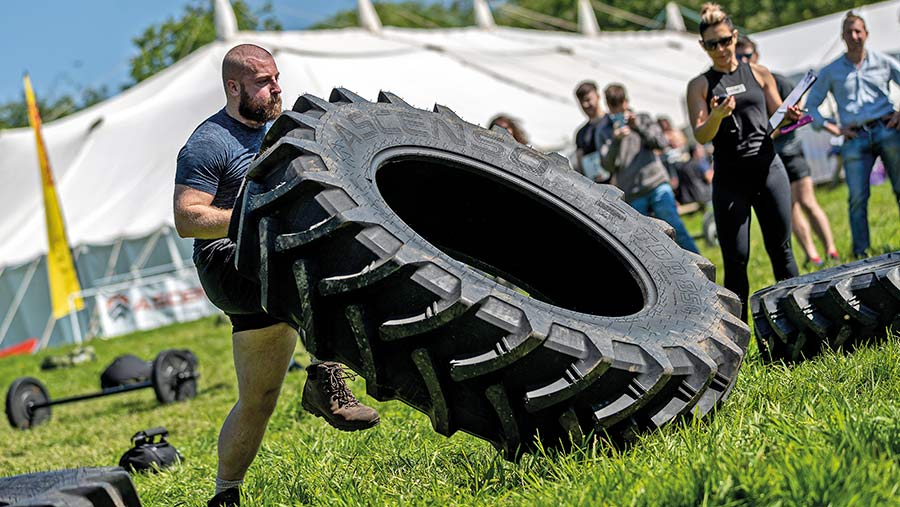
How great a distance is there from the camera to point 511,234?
4.41 meters

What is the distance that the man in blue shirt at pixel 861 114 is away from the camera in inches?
301

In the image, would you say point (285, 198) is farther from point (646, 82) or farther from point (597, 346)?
point (646, 82)

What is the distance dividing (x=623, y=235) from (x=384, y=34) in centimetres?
2081

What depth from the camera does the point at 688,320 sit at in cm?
354

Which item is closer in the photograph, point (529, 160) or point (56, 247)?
point (529, 160)

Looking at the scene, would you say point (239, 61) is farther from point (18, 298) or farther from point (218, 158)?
point (18, 298)

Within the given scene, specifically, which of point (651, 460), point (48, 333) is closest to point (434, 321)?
point (651, 460)

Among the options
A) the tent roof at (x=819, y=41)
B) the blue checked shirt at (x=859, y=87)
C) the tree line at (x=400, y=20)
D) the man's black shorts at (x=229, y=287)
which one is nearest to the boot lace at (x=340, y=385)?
the man's black shorts at (x=229, y=287)

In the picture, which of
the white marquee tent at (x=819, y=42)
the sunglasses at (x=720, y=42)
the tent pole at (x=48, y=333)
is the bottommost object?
the sunglasses at (x=720, y=42)

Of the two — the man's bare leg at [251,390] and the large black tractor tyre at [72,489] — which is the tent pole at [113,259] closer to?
the man's bare leg at [251,390]

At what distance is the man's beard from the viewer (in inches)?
158

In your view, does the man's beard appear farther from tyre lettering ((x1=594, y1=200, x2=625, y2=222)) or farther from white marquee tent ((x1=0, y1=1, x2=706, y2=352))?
white marquee tent ((x1=0, y1=1, x2=706, y2=352))

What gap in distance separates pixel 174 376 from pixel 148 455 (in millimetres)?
3464

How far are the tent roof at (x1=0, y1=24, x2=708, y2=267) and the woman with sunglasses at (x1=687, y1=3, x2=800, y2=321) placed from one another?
12.6 meters
